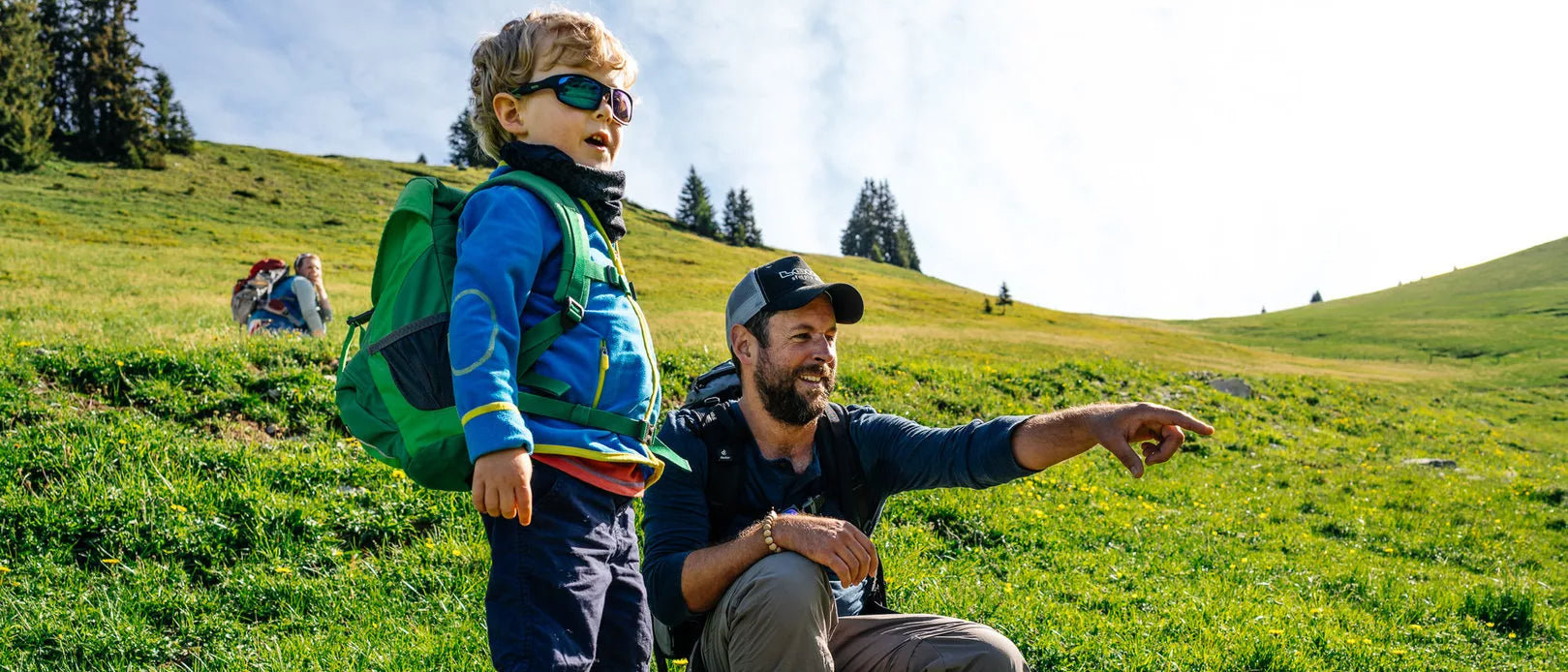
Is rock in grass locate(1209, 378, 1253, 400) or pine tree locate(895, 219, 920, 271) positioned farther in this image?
pine tree locate(895, 219, 920, 271)

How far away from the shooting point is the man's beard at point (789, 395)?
11.7ft

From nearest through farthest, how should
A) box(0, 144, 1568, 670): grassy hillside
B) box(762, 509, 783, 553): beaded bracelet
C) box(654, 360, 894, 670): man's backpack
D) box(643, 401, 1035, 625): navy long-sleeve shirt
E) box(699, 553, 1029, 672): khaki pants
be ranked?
box(699, 553, 1029, 672): khaki pants
box(762, 509, 783, 553): beaded bracelet
box(643, 401, 1035, 625): navy long-sleeve shirt
box(654, 360, 894, 670): man's backpack
box(0, 144, 1568, 670): grassy hillside

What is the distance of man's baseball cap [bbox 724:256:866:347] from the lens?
3637 mm

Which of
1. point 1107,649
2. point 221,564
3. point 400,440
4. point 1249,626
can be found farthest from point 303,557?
point 1249,626

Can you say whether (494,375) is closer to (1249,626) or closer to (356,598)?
(356,598)

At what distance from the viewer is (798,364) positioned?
3.64 metres

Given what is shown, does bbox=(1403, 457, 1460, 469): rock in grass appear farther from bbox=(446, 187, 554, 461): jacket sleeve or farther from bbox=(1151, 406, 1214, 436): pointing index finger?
bbox=(446, 187, 554, 461): jacket sleeve

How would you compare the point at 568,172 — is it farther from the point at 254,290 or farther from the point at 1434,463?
the point at 1434,463

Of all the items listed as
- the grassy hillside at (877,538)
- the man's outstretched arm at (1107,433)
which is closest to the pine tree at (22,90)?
the grassy hillside at (877,538)

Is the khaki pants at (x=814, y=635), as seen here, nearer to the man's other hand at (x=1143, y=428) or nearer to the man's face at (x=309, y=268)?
the man's other hand at (x=1143, y=428)

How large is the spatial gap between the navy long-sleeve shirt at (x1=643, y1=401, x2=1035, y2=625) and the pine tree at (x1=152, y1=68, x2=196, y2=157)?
3490 inches

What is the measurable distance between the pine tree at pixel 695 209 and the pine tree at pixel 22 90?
69.3 metres

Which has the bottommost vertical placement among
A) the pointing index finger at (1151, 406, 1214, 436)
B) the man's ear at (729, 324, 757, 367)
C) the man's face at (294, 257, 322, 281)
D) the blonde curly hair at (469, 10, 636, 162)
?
the pointing index finger at (1151, 406, 1214, 436)

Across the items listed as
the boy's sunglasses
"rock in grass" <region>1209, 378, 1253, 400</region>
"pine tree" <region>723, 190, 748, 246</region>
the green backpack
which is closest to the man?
the green backpack
